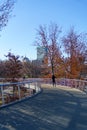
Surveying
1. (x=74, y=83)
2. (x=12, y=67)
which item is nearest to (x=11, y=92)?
(x=74, y=83)

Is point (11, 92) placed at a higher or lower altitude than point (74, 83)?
lower

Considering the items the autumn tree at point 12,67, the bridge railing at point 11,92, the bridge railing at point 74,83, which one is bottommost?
the bridge railing at point 11,92

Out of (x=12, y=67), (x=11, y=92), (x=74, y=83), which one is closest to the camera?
(x=11, y=92)

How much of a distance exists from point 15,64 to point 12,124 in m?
49.3

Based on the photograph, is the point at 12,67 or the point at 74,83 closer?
the point at 74,83

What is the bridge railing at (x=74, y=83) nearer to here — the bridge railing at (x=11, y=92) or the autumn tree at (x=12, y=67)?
the autumn tree at (x=12, y=67)

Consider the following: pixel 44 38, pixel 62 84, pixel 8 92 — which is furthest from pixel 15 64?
pixel 8 92

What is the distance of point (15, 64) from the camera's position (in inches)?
2360

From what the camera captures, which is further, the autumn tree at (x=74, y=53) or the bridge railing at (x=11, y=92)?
the autumn tree at (x=74, y=53)

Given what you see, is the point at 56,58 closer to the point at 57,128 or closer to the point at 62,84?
the point at 62,84

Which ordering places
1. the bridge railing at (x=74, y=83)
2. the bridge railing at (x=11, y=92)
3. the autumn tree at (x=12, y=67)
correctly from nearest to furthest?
1. the bridge railing at (x=11, y=92)
2. the bridge railing at (x=74, y=83)
3. the autumn tree at (x=12, y=67)

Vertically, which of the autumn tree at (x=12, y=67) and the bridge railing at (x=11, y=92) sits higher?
the autumn tree at (x=12, y=67)

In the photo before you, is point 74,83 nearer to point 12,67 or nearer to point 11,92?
point 11,92

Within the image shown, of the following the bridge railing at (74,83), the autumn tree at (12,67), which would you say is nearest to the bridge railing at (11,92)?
the bridge railing at (74,83)
